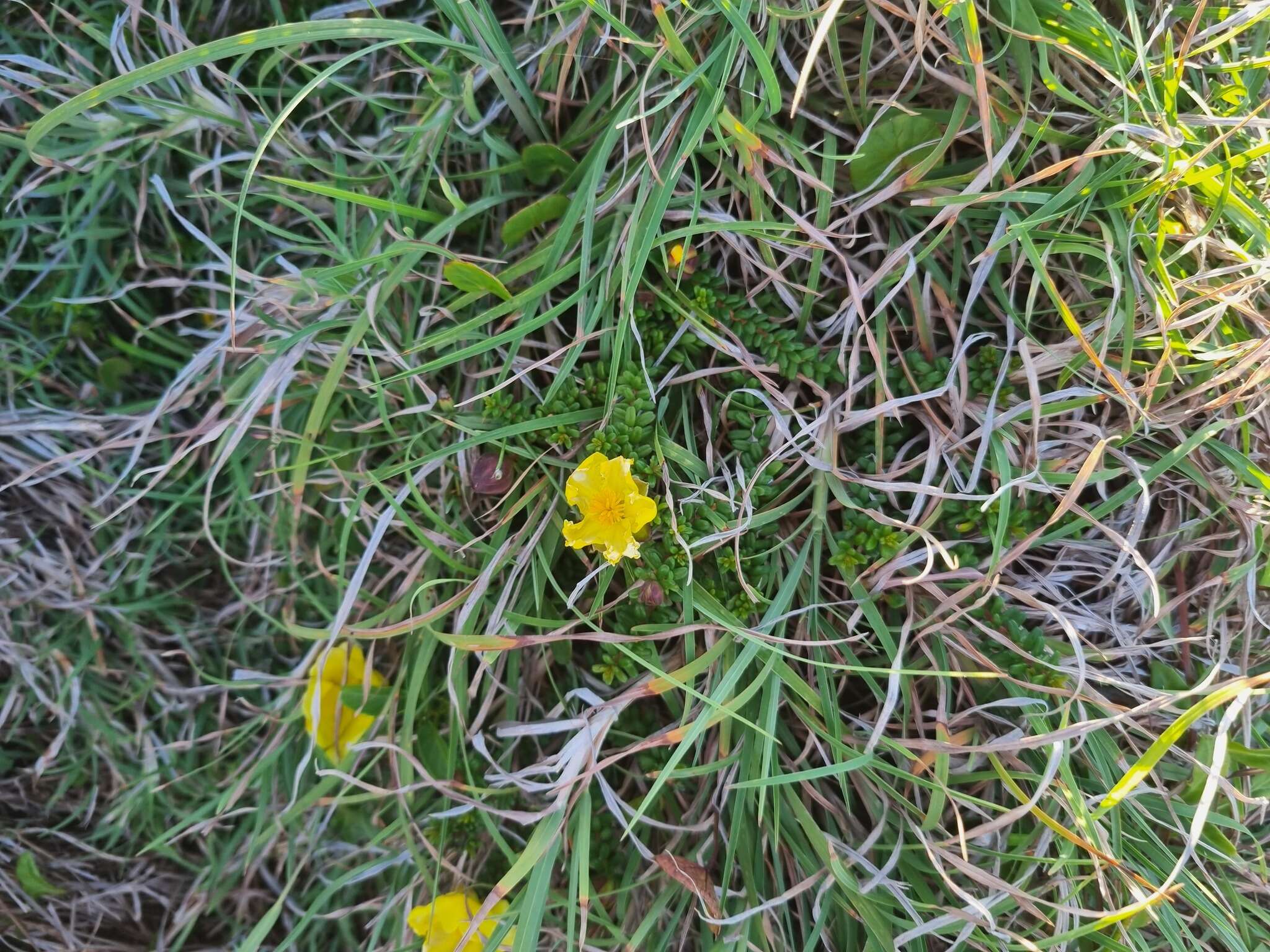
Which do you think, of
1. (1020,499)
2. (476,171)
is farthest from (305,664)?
(1020,499)

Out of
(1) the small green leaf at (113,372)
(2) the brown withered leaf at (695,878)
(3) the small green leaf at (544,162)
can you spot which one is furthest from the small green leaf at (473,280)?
(2) the brown withered leaf at (695,878)

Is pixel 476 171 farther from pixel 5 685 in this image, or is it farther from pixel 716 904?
pixel 5 685

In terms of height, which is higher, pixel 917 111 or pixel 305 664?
pixel 917 111

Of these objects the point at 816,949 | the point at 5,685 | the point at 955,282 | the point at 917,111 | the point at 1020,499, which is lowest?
the point at 816,949

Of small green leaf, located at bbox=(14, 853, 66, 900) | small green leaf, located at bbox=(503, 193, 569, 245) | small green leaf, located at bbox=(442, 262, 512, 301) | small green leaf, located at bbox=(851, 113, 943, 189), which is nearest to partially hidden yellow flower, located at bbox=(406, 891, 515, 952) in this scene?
small green leaf, located at bbox=(14, 853, 66, 900)

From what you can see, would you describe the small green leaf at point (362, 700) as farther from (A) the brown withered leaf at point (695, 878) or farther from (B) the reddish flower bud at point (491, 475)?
(A) the brown withered leaf at point (695, 878)

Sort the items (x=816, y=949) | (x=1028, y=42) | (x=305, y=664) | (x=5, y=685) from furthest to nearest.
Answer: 1. (x=5, y=685)
2. (x=305, y=664)
3. (x=816, y=949)
4. (x=1028, y=42)

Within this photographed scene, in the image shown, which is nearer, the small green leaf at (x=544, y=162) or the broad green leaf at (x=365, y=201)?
the broad green leaf at (x=365, y=201)
